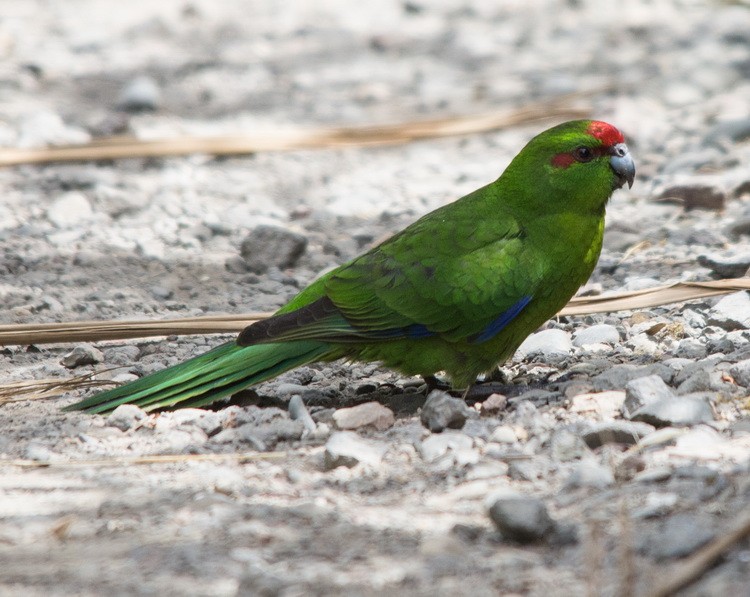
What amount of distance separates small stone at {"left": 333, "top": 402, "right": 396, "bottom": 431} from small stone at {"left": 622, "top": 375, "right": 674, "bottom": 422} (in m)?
0.73

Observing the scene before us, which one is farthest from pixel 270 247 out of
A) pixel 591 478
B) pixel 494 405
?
pixel 591 478

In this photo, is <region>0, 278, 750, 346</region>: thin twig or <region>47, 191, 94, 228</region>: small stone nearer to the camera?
<region>0, 278, 750, 346</region>: thin twig

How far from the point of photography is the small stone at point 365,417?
Result: 345 centimetres

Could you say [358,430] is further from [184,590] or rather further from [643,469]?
[184,590]

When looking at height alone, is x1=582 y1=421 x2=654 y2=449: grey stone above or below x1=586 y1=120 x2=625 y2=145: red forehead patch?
below

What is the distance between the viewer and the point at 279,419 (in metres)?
3.52

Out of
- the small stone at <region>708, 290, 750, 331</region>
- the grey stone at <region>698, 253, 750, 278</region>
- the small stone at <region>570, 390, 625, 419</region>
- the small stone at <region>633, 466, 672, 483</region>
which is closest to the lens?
the small stone at <region>633, 466, 672, 483</region>

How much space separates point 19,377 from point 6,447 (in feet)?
2.31

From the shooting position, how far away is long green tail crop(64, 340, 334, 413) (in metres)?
3.66

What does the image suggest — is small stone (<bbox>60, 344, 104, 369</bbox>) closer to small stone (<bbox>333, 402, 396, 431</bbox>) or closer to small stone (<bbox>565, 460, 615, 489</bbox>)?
small stone (<bbox>333, 402, 396, 431</bbox>)

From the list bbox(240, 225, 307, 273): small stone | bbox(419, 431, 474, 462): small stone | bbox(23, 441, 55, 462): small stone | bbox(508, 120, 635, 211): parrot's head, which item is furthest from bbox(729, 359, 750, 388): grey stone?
bbox(240, 225, 307, 273): small stone

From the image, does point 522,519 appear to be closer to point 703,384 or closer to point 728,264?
point 703,384

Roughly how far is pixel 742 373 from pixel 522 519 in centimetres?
131

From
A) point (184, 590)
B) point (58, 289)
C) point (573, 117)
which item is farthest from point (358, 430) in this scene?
point (573, 117)
